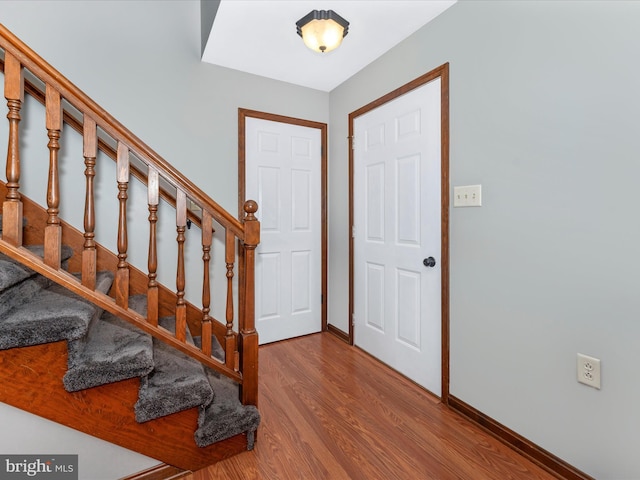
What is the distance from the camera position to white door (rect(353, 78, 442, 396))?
6.44 ft

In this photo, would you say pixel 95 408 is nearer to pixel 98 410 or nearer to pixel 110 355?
pixel 98 410

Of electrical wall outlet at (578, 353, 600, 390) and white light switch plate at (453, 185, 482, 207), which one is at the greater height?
white light switch plate at (453, 185, 482, 207)

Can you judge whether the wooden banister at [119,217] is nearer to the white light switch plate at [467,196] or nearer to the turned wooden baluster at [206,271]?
the turned wooden baluster at [206,271]

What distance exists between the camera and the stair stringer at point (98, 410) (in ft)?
3.51

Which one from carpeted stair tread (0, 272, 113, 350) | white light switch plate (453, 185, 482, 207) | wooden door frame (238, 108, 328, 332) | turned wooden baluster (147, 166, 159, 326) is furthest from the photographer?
wooden door frame (238, 108, 328, 332)

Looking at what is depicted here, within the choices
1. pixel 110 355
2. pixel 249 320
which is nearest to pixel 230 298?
pixel 249 320

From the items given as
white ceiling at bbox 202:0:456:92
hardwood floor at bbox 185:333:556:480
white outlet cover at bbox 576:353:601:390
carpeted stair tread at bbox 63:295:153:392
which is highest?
white ceiling at bbox 202:0:456:92

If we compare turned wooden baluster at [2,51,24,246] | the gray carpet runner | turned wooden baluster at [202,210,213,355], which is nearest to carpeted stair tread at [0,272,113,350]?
the gray carpet runner

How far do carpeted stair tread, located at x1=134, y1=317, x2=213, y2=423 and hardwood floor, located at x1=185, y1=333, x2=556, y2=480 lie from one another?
0.36 metres

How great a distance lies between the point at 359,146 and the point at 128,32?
1759 millimetres

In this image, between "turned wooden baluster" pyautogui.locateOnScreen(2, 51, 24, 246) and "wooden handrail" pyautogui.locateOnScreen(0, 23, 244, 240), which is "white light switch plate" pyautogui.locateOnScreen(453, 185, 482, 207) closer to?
"wooden handrail" pyautogui.locateOnScreen(0, 23, 244, 240)

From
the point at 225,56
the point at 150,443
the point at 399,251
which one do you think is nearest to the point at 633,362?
the point at 399,251

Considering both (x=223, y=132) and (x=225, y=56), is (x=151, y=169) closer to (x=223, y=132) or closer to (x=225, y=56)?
(x=223, y=132)

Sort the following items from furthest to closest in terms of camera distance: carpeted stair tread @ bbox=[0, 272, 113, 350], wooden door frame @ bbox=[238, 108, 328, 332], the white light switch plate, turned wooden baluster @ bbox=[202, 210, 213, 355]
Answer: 1. wooden door frame @ bbox=[238, 108, 328, 332]
2. the white light switch plate
3. turned wooden baluster @ bbox=[202, 210, 213, 355]
4. carpeted stair tread @ bbox=[0, 272, 113, 350]
